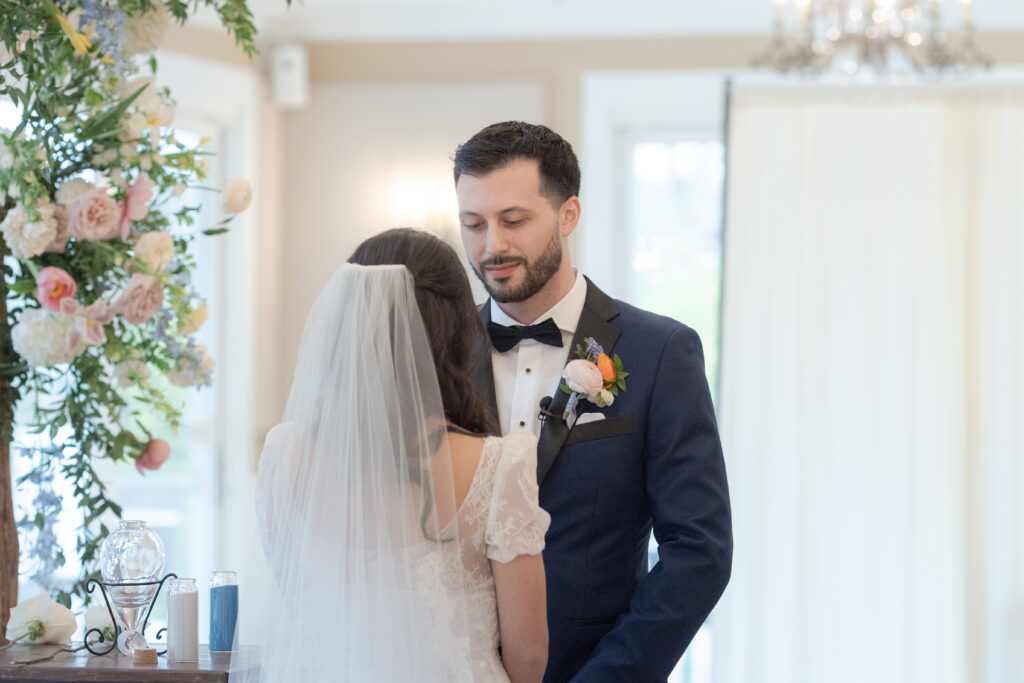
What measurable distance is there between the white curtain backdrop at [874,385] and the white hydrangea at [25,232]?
3.70 meters

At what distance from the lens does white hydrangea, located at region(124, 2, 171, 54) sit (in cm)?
228

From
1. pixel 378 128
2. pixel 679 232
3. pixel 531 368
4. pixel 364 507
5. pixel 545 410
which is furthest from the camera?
pixel 679 232

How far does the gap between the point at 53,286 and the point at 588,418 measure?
1.03 meters

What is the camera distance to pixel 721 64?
17.1 feet

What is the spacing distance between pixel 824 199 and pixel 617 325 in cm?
335

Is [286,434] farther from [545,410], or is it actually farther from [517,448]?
[545,410]

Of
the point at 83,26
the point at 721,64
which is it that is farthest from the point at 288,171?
the point at 83,26

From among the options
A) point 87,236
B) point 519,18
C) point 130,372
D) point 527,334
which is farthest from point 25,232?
point 519,18

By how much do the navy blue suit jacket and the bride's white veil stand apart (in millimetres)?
375

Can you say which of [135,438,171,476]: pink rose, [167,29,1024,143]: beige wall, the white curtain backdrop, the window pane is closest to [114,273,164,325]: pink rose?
[135,438,171,476]: pink rose

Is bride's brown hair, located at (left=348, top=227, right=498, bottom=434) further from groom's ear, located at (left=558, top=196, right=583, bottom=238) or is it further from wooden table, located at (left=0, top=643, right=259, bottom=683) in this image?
wooden table, located at (left=0, top=643, right=259, bottom=683)

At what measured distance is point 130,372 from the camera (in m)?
2.30

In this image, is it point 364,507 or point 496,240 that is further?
point 496,240

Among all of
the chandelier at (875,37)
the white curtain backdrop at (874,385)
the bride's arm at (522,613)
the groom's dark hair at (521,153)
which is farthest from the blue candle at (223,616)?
the white curtain backdrop at (874,385)
